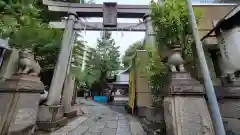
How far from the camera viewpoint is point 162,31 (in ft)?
10.6

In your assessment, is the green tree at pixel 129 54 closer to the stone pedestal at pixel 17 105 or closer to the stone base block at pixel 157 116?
the stone base block at pixel 157 116

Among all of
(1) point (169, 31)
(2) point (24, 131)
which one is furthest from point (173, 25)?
(2) point (24, 131)

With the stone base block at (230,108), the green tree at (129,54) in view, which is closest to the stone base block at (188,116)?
the stone base block at (230,108)

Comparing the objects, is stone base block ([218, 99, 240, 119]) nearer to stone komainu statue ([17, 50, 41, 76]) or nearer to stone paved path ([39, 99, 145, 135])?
stone paved path ([39, 99, 145, 135])

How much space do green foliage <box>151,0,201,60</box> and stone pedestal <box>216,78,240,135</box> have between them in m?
1.10

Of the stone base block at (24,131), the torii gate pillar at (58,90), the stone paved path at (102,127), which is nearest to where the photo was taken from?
the stone base block at (24,131)

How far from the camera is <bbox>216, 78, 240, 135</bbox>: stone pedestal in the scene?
8.84 ft

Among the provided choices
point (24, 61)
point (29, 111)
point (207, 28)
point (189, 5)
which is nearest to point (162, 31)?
point (189, 5)

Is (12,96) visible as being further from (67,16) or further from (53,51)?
(67,16)

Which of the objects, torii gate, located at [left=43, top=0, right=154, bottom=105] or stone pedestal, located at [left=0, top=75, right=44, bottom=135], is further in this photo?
torii gate, located at [left=43, top=0, right=154, bottom=105]

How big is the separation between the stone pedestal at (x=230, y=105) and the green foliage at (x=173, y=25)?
1099 millimetres

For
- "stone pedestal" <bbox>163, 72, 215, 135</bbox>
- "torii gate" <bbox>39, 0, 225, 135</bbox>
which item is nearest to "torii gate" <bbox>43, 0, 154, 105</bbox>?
"torii gate" <bbox>39, 0, 225, 135</bbox>

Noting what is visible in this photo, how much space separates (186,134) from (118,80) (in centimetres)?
1720

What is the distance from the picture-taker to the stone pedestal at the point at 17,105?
2566 millimetres
